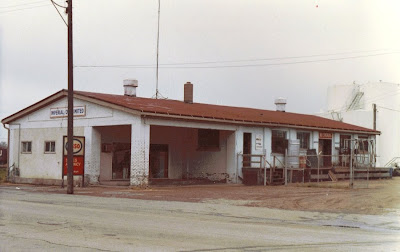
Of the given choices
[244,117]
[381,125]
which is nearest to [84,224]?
[244,117]

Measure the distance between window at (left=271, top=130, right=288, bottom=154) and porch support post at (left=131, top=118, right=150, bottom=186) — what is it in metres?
10.4

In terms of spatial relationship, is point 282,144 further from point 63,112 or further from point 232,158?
point 63,112

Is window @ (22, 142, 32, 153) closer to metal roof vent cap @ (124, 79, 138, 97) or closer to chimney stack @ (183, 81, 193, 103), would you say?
metal roof vent cap @ (124, 79, 138, 97)

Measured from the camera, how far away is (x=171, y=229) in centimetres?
1161

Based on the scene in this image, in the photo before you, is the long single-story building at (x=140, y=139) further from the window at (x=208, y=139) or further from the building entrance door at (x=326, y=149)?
the building entrance door at (x=326, y=149)

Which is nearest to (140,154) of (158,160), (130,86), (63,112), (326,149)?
(63,112)

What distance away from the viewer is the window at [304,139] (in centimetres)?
3644

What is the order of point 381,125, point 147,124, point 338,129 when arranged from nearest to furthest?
point 147,124
point 338,129
point 381,125

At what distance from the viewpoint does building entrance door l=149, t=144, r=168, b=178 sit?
33.4 m

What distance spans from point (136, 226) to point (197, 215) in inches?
138

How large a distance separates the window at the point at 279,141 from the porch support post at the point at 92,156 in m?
10.7

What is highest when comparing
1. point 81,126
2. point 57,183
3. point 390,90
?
point 390,90

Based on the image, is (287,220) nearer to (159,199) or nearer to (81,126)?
(159,199)

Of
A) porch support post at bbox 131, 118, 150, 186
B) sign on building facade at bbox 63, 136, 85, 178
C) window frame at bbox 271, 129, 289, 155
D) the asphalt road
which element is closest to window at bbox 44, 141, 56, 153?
sign on building facade at bbox 63, 136, 85, 178
